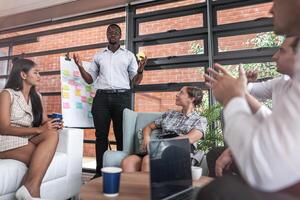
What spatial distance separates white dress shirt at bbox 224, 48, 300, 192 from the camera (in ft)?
1.69

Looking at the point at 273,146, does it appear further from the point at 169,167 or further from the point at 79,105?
the point at 79,105

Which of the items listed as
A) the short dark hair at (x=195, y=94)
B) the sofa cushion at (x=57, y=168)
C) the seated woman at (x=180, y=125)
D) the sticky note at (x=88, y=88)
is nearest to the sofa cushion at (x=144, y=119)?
the seated woman at (x=180, y=125)

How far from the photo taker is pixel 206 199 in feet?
1.95

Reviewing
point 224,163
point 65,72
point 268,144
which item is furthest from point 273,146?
point 65,72

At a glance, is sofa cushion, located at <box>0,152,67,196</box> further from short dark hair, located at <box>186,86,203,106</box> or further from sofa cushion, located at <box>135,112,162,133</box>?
short dark hair, located at <box>186,86,203,106</box>

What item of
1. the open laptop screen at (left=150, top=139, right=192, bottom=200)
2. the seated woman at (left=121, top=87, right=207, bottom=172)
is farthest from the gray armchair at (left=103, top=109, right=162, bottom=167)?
the open laptop screen at (left=150, top=139, right=192, bottom=200)

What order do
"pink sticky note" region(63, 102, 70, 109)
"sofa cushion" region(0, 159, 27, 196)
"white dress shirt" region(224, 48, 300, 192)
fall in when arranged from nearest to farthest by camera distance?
"white dress shirt" region(224, 48, 300, 192), "sofa cushion" region(0, 159, 27, 196), "pink sticky note" region(63, 102, 70, 109)

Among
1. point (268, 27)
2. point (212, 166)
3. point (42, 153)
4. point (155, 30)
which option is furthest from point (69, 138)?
point (268, 27)

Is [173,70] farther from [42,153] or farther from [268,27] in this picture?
[42,153]

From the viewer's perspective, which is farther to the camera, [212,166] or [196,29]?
[196,29]

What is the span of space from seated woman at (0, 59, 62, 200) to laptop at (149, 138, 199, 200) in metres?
0.99

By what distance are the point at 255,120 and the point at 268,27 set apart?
2.55 m

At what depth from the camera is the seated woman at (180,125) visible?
6.73 ft

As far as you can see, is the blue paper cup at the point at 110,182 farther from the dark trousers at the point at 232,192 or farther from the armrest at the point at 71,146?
the armrest at the point at 71,146
